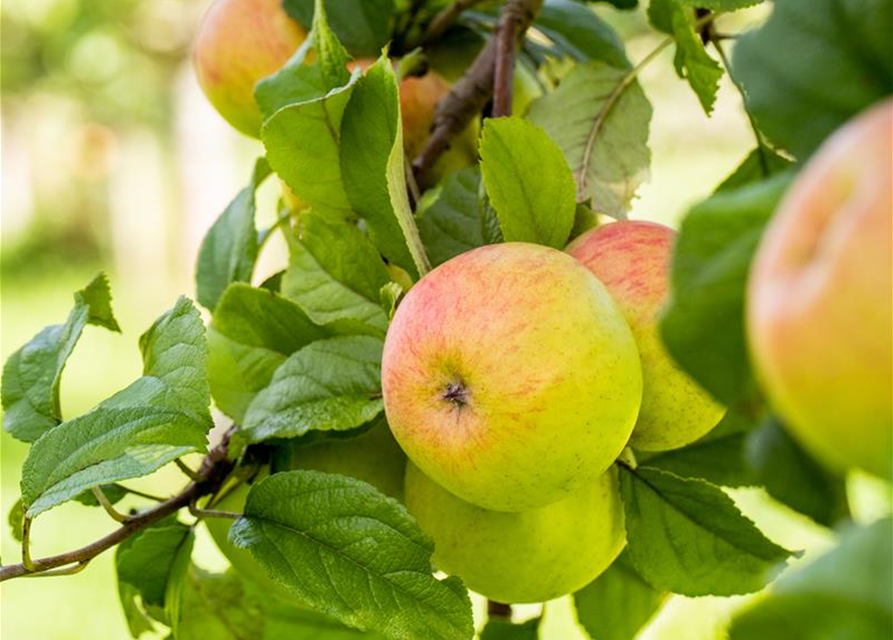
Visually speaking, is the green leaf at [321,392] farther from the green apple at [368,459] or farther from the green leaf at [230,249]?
the green leaf at [230,249]

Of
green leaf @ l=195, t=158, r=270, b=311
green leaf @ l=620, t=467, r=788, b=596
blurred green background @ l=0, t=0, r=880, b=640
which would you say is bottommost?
blurred green background @ l=0, t=0, r=880, b=640

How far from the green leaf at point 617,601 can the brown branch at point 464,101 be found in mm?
280

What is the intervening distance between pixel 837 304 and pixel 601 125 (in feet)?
1.86

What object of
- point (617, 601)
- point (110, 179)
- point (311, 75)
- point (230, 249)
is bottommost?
point (110, 179)

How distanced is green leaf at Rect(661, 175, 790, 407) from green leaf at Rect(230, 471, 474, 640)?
29 centimetres

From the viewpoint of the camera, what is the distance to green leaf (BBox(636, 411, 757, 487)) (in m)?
0.69

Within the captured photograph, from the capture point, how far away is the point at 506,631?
2.46 feet

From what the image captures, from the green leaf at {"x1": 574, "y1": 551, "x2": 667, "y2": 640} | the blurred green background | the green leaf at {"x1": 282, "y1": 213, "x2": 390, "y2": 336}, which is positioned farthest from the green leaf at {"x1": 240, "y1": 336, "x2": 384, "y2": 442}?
the blurred green background

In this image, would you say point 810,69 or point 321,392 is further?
point 321,392

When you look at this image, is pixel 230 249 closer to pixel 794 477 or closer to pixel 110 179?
pixel 794 477

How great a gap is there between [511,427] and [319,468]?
20 centimetres

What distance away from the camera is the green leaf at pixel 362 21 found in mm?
794

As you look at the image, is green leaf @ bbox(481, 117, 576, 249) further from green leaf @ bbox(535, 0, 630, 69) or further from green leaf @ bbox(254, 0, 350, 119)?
green leaf @ bbox(535, 0, 630, 69)

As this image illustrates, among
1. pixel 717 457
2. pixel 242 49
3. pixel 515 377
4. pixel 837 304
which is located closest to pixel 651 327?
pixel 515 377
